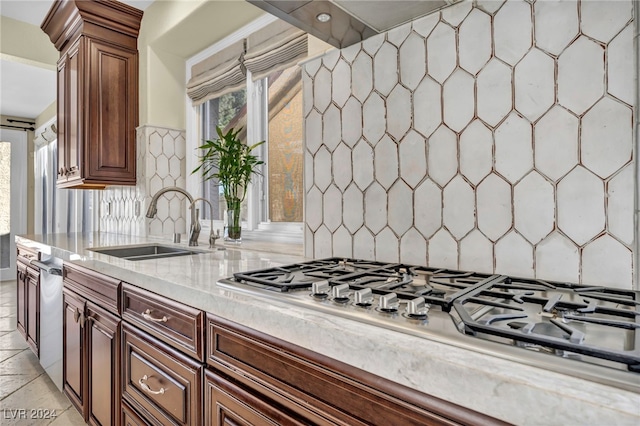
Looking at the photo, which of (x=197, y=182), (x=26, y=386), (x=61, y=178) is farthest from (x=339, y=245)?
(x=61, y=178)

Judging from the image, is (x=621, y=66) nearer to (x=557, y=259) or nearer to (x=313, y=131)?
(x=557, y=259)

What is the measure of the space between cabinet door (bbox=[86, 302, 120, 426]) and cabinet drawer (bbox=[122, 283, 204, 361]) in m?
0.15

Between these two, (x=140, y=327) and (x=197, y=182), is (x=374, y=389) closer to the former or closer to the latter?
(x=140, y=327)

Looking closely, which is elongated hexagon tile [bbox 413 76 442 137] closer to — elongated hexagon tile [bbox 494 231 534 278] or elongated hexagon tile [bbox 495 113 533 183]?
elongated hexagon tile [bbox 495 113 533 183]

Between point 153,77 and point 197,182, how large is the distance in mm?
784

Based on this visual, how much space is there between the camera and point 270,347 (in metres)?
0.79

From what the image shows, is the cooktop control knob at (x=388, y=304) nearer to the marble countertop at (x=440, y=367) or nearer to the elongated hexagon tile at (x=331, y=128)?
the marble countertop at (x=440, y=367)

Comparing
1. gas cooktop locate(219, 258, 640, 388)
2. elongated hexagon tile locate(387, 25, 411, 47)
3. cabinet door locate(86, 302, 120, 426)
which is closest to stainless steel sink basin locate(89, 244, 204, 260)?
cabinet door locate(86, 302, 120, 426)

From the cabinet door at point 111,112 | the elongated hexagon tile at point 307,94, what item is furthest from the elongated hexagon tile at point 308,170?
the cabinet door at point 111,112

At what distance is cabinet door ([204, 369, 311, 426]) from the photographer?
30.4 inches

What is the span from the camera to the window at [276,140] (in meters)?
2.09

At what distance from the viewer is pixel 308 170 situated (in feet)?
5.05

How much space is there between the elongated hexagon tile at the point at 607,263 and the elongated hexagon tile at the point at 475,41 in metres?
0.57

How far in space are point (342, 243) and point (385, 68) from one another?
64cm
